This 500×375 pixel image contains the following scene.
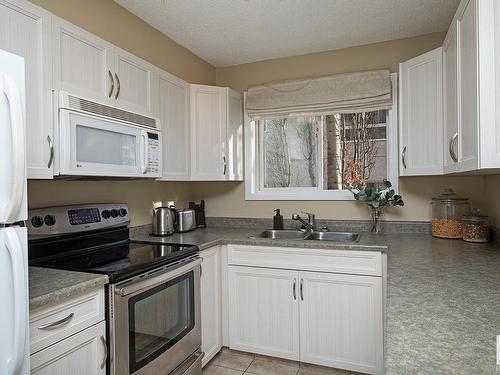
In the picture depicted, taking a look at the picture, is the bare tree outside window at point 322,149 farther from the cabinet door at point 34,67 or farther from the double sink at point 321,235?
the cabinet door at point 34,67

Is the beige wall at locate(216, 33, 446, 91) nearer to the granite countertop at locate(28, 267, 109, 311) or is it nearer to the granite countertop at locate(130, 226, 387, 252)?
the granite countertop at locate(130, 226, 387, 252)

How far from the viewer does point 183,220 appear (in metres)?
2.77

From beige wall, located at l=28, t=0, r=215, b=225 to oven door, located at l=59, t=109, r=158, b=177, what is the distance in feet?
1.13

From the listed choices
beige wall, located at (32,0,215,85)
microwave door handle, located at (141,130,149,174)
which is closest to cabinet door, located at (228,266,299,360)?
microwave door handle, located at (141,130,149,174)

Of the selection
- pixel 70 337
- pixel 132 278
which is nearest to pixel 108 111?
pixel 132 278

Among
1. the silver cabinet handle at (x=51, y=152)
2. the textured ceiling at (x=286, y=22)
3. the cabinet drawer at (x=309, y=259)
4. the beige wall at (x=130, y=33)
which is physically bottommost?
the cabinet drawer at (x=309, y=259)

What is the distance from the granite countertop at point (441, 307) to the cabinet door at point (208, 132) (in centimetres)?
79

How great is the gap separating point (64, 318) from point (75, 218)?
30.7 inches

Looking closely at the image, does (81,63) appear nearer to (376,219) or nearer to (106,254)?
(106,254)

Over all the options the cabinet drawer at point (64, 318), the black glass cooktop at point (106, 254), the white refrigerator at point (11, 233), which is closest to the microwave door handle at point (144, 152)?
the black glass cooktop at point (106, 254)

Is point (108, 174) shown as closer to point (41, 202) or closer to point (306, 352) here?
point (41, 202)

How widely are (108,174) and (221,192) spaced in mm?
1582

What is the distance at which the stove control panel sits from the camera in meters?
1.73

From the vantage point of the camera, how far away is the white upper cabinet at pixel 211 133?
2.79 m
